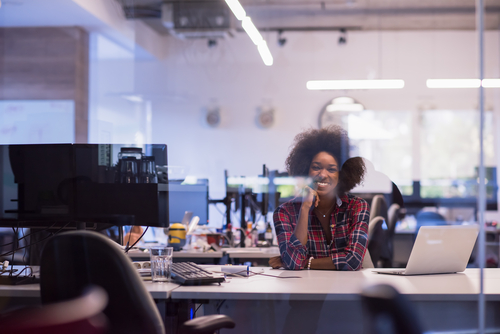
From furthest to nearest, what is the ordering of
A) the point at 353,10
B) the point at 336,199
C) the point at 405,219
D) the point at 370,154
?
the point at 405,219 < the point at 353,10 < the point at 370,154 < the point at 336,199

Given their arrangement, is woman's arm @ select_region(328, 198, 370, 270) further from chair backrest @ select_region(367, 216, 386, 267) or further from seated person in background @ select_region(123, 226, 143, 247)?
seated person in background @ select_region(123, 226, 143, 247)

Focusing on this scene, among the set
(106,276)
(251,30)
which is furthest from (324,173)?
(251,30)

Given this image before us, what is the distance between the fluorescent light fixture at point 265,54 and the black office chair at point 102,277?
9.11 feet

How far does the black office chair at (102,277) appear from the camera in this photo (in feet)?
3.82

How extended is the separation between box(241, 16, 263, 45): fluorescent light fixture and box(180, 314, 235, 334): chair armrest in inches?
112

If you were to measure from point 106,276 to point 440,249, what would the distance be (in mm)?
1358

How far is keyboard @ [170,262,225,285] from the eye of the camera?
1.64 m

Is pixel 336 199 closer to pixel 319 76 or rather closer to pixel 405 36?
pixel 319 76

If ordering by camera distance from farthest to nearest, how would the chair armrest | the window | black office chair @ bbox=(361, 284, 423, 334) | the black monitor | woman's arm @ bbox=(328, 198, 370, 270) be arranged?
the window < woman's arm @ bbox=(328, 198, 370, 270) < the black monitor < the chair armrest < black office chair @ bbox=(361, 284, 423, 334)

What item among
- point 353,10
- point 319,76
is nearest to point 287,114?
point 319,76

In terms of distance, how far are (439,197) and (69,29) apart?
3.95 metres

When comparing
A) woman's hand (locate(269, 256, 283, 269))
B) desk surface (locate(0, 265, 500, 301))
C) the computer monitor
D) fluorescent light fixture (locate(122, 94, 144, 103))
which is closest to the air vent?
fluorescent light fixture (locate(122, 94, 144, 103))

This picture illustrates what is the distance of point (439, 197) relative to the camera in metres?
4.19

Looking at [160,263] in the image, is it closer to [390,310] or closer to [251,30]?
[390,310]
